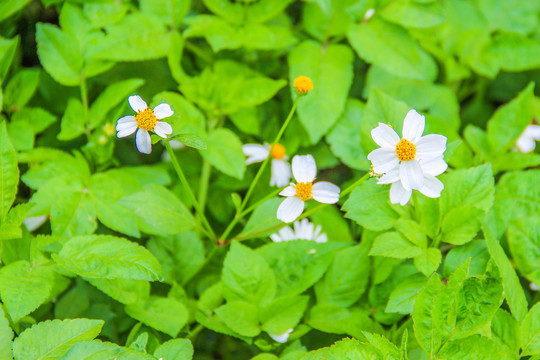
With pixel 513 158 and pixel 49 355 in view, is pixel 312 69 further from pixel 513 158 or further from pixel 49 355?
pixel 49 355

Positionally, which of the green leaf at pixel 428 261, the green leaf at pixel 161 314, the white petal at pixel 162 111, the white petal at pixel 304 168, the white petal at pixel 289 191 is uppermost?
the white petal at pixel 162 111

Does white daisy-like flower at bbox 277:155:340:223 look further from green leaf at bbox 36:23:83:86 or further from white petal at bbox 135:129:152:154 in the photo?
green leaf at bbox 36:23:83:86

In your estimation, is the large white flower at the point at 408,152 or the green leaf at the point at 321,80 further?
the green leaf at the point at 321,80

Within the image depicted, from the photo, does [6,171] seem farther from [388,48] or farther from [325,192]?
[388,48]

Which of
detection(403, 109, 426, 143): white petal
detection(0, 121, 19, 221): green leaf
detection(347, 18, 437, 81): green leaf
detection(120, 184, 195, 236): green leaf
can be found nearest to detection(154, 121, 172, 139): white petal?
detection(120, 184, 195, 236): green leaf

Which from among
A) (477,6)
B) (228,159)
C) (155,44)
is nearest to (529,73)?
(477,6)

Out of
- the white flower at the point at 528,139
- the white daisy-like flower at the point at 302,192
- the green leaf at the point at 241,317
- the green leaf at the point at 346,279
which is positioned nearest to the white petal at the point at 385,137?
the white daisy-like flower at the point at 302,192

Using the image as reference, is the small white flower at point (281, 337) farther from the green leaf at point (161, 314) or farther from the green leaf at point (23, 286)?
the green leaf at point (23, 286)
